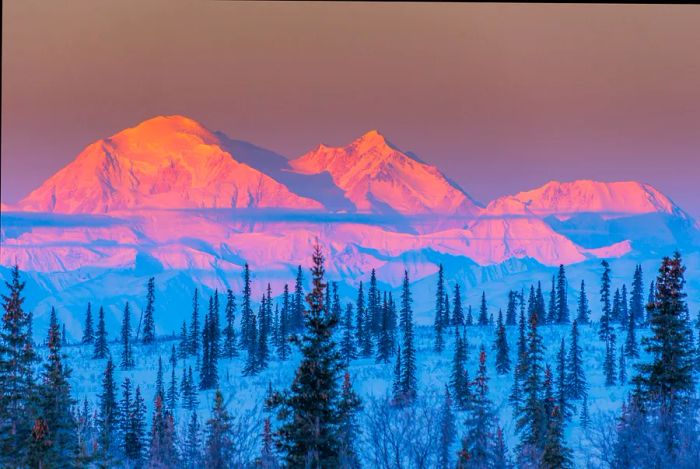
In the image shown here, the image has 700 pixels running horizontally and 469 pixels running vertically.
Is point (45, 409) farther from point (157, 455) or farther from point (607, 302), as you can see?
point (607, 302)

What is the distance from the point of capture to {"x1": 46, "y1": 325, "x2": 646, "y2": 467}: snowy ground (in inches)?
2872

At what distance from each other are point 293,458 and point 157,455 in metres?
18.0

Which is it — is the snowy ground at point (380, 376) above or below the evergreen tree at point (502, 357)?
below

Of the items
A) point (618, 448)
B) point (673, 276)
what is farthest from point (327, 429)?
point (673, 276)

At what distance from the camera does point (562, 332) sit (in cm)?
9606

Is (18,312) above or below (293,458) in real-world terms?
above

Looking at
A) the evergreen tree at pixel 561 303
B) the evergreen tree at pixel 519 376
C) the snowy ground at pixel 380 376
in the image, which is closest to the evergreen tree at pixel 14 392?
the evergreen tree at pixel 519 376

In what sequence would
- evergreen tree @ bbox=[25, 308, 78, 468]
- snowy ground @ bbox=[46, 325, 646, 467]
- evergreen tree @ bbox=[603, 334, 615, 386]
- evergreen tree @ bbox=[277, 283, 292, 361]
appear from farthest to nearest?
1. evergreen tree @ bbox=[277, 283, 292, 361]
2. evergreen tree @ bbox=[603, 334, 615, 386]
3. snowy ground @ bbox=[46, 325, 646, 467]
4. evergreen tree @ bbox=[25, 308, 78, 468]

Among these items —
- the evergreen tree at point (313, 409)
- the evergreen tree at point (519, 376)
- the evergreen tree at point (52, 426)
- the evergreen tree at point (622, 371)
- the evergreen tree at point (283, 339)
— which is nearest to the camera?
the evergreen tree at point (313, 409)

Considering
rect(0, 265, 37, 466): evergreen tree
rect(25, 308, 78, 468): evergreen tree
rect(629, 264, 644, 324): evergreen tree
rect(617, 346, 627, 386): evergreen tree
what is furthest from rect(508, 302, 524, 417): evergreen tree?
rect(0, 265, 37, 466): evergreen tree

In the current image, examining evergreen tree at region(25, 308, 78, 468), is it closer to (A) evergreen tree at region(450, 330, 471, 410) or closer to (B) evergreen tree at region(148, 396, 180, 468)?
(B) evergreen tree at region(148, 396, 180, 468)

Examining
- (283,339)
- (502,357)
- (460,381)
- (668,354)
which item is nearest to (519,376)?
(460,381)

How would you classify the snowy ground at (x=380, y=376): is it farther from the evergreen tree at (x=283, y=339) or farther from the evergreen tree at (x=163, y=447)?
the evergreen tree at (x=163, y=447)

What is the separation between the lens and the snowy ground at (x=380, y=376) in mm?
72938
